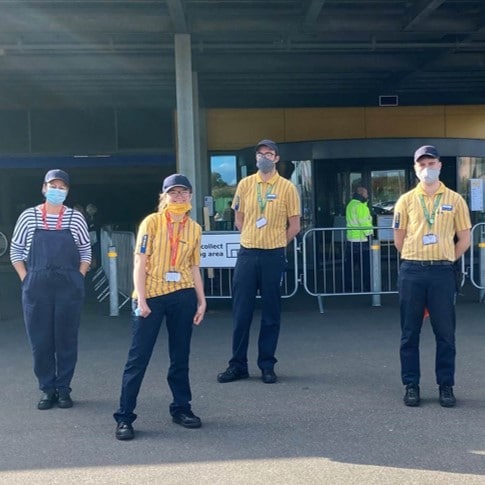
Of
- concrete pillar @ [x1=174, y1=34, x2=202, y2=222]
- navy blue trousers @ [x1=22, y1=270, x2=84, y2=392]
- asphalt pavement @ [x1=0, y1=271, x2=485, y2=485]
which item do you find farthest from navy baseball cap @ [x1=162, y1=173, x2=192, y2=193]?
concrete pillar @ [x1=174, y1=34, x2=202, y2=222]

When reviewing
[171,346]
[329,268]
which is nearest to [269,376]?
[171,346]

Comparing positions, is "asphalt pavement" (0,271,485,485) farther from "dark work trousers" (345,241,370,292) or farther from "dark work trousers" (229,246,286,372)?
"dark work trousers" (345,241,370,292)

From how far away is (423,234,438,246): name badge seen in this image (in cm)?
566

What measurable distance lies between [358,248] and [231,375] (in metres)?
5.55

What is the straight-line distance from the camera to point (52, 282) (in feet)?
18.9

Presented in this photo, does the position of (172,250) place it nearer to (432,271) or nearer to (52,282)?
(52,282)

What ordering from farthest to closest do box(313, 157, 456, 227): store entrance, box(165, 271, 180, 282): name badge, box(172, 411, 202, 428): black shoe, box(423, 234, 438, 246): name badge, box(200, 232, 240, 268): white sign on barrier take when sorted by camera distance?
box(313, 157, 456, 227): store entrance → box(200, 232, 240, 268): white sign on barrier → box(423, 234, 438, 246): name badge → box(172, 411, 202, 428): black shoe → box(165, 271, 180, 282): name badge

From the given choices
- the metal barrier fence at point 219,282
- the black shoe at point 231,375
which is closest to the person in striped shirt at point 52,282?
the black shoe at point 231,375

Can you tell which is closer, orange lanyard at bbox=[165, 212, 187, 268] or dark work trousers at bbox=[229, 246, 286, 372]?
orange lanyard at bbox=[165, 212, 187, 268]

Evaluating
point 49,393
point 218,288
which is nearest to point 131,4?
point 218,288

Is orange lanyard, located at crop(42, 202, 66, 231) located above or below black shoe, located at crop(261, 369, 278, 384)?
above

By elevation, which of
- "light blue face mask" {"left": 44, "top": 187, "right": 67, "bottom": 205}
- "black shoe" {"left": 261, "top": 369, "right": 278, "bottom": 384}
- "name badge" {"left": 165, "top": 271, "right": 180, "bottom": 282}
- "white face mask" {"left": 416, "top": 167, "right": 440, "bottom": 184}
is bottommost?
"black shoe" {"left": 261, "top": 369, "right": 278, "bottom": 384}

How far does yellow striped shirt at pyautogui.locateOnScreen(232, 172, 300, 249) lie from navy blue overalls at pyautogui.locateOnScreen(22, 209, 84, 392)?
5.28 feet

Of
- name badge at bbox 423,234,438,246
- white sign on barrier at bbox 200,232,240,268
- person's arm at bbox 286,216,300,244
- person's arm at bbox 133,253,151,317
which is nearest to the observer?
person's arm at bbox 133,253,151,317
